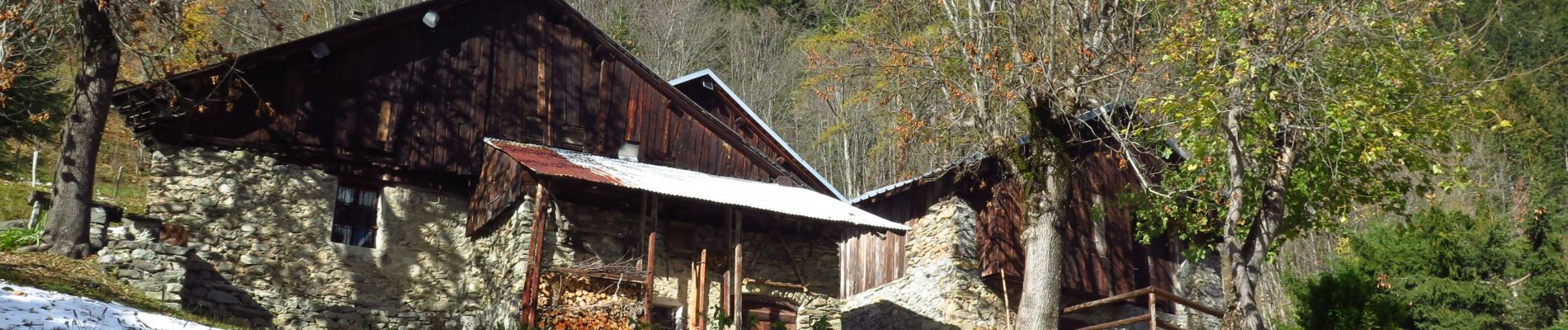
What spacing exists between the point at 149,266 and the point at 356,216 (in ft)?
10.2

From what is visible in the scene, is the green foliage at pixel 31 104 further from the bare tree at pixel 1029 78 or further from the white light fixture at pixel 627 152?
the bare tree at pixel 1029 78

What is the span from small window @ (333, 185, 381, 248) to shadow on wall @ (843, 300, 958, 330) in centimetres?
880

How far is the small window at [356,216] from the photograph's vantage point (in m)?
17.7

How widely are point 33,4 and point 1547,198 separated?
2349 cm

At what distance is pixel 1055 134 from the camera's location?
51.3 feet

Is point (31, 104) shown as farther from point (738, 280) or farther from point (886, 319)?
point (886, 319)

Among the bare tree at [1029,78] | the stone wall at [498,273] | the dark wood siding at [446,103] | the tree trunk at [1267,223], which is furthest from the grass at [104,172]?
the tree trunk at [1267,223]

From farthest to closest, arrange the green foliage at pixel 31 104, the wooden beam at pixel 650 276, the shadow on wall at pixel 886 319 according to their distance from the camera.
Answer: the shadow on wall at pixel 886 319 → the green foliage at pixel 31 104 → the wooden beam at pixel 650 276

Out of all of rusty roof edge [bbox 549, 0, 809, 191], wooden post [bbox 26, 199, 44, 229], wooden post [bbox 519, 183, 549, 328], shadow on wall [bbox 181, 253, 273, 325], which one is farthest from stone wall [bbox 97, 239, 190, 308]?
rusty roof edge [bbox 549, 0, 809, 191]

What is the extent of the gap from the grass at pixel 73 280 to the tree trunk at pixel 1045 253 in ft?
30.4

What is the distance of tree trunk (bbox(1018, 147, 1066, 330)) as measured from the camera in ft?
49.9

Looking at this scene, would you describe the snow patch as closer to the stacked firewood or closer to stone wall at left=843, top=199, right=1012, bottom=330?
the stacked firewood

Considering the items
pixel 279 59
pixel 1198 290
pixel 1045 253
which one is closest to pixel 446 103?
pixel 279 59

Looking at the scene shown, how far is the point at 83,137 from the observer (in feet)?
51.3
